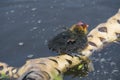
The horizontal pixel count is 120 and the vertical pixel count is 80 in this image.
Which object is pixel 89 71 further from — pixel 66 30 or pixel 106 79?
pixel 66 30

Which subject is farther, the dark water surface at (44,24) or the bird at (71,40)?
the dark water surface at (44,24)

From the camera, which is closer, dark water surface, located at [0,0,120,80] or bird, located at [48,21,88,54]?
bird, located at [48,21,88,54]

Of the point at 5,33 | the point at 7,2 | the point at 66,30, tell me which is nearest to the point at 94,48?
the point at 66,30

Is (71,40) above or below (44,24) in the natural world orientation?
above

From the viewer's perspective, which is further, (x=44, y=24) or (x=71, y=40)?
(x=44, y=24)
